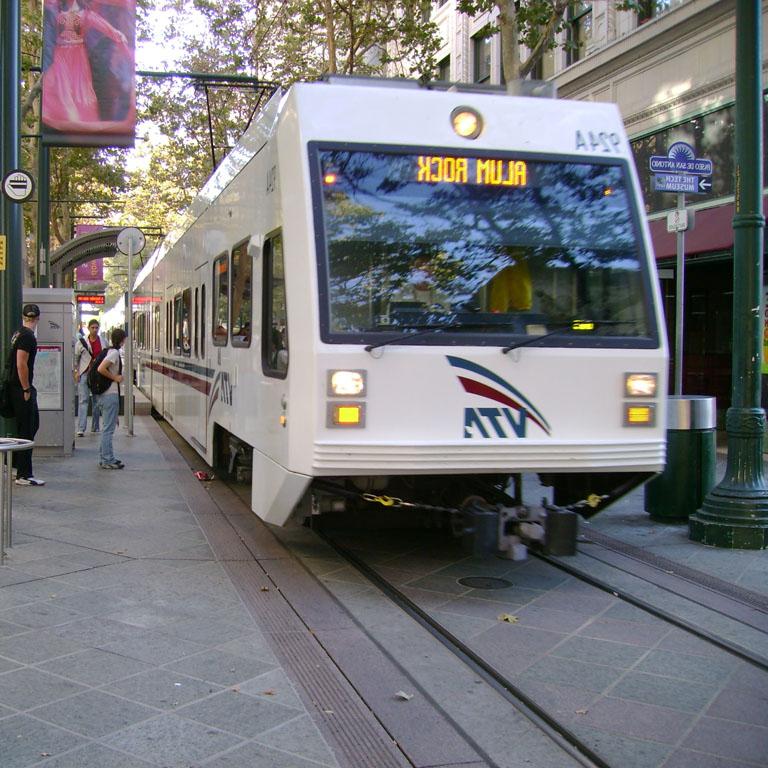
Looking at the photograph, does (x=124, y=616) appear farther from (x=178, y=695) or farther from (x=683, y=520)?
(x=683, y=520)

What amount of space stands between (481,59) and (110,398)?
62.7ft

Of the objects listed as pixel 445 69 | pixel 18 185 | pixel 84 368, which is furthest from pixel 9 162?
pixel 445 69

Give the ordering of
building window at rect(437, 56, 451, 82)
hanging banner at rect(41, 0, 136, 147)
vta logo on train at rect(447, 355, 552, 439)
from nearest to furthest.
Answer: vta logo on train at rect(447, 355, 552, 439), hanging banner at rect(41, 0, 136, 147), building window at rect(437, 56, 451, 82)

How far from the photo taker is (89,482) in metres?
9.83

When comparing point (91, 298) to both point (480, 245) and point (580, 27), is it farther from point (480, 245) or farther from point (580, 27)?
point (480, 245)

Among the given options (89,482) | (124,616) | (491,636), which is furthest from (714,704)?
(89,482)

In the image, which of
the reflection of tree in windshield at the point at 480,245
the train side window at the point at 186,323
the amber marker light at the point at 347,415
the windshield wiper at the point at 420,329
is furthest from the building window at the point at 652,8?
the amber marker light at the point at 347,415

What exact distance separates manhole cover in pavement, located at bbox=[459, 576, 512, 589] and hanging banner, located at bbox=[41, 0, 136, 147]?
887cm

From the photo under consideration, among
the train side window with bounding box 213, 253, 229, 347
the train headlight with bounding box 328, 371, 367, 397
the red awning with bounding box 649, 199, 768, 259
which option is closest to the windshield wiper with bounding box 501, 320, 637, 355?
the train headlight with bounding box 328, 371, 367, 397

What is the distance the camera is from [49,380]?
37.8 ft

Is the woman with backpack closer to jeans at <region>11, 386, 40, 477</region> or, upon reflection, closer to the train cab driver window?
jeans at <region>11, 386, 40, 477</region>

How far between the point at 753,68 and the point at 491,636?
499 centimetres

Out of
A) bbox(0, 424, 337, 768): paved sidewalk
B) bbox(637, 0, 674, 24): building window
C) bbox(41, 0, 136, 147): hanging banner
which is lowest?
bbox(0, 424, 337, 768): paved sidewalk

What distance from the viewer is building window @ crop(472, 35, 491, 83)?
25.8m
